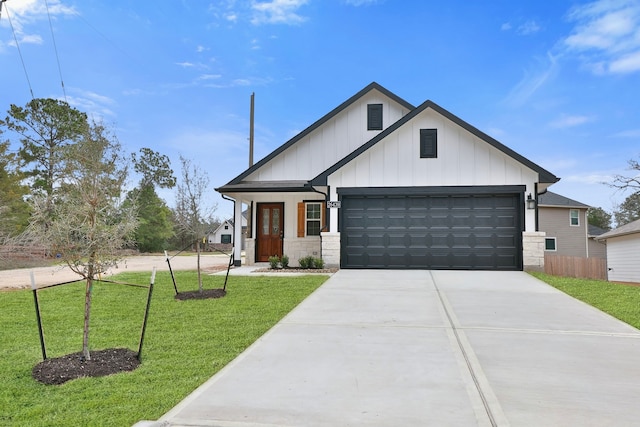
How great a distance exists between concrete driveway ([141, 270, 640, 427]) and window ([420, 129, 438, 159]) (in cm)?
610

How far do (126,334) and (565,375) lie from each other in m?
4.92

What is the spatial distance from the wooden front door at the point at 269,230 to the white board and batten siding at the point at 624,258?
61.7 feet

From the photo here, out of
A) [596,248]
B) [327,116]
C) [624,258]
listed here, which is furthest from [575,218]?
[327,116]

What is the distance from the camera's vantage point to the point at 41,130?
3022 cm

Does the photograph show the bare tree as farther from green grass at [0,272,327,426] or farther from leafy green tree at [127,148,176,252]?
leafy green tree at [127,148,176,252]

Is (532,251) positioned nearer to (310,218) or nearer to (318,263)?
(318,263)

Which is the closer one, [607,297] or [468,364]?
[468,364]

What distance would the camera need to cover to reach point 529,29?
15.3 metres

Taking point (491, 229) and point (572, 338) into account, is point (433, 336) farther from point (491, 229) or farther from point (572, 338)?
point (491, 229)

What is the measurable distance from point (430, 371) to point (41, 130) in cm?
3568

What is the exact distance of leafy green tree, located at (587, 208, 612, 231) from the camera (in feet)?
153

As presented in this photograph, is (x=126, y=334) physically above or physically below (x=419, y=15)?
below

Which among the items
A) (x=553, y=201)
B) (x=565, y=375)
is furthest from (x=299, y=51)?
(x=553, y=201)

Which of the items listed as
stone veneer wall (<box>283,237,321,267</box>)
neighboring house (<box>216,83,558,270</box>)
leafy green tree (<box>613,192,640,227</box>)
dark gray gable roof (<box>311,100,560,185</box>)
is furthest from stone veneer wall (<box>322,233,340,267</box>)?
leafy green tree (<box>613,192,640,227</box>)
